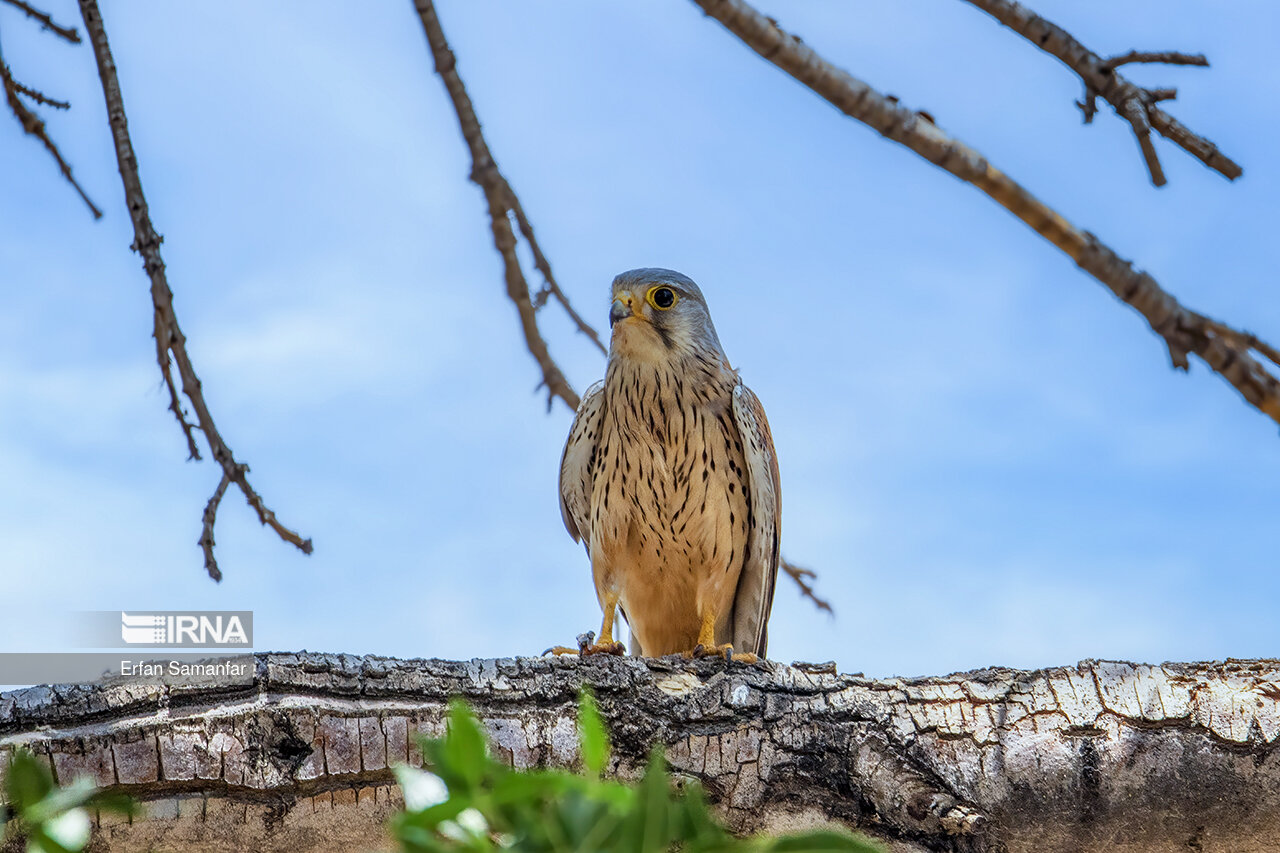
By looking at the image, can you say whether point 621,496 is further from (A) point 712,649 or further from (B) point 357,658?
(B) point 357,658

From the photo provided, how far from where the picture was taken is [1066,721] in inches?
100

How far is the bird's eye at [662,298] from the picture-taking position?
4785 mm

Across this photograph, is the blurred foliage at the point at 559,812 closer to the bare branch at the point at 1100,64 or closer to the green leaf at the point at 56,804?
the green leaf at the point at 56,804

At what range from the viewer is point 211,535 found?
11.0 feet

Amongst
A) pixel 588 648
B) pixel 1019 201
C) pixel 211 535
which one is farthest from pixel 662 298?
pixel 1019 201

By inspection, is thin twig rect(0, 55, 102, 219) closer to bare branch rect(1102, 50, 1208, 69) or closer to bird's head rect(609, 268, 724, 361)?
bird's head rect(609, 268, 724, 361)

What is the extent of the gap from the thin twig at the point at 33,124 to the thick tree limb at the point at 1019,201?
253 cm

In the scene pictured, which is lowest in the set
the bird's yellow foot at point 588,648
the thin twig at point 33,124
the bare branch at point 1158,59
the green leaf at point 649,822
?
the green leaf at point 649,822

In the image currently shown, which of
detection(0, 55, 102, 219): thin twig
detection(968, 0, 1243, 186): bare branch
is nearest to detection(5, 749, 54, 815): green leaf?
detection(968, 0, 1243, 186): bare branch

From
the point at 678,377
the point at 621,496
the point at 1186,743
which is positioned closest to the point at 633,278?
the point at 678,377

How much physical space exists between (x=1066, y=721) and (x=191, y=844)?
1.89m

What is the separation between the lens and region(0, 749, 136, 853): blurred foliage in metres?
0.62

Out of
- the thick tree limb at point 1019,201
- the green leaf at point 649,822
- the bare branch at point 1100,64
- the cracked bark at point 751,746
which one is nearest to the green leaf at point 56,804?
the green leaf at point 649,822

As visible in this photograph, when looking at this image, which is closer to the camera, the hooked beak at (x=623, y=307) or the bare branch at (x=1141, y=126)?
the bare branch at (x=1141, y=126)
